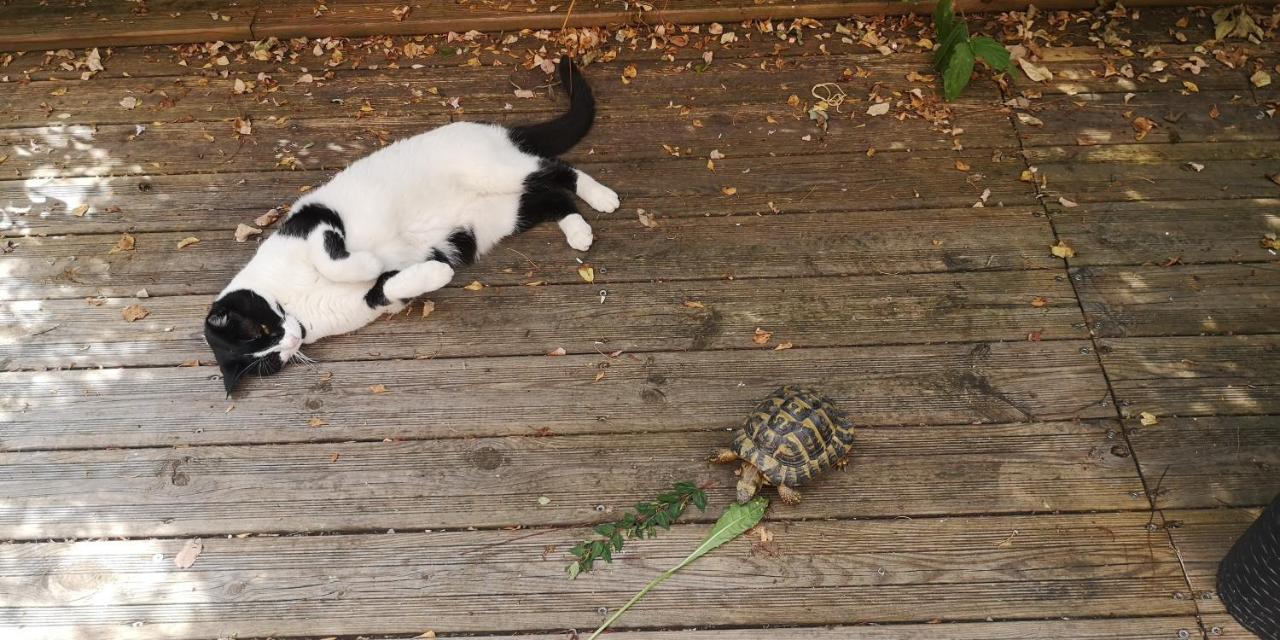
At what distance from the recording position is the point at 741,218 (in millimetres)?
3121

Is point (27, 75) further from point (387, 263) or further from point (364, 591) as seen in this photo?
point (364, 591)

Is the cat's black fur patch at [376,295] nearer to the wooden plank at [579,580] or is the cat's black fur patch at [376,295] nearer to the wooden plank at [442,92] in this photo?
the wooden plank at [579,580]

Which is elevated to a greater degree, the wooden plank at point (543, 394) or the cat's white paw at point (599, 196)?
the cat's white paw at point (599, 196)

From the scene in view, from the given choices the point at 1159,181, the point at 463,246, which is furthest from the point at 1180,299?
the point at 463,246

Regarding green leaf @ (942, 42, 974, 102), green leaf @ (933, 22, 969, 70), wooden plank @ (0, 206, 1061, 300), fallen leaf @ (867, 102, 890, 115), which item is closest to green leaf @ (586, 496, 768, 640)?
wooden plank @ (0, 206, 1061, 300)

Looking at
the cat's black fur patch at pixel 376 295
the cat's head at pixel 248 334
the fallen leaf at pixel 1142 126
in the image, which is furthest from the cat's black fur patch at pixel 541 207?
the fallen leaf at pixel 1142 126

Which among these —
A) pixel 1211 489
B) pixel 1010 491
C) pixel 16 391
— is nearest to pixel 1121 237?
pixel 1211 489

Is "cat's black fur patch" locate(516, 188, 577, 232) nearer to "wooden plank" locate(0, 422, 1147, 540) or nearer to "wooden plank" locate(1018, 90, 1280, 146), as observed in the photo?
"wooden plank" locate(0, 422, 1147, 540)

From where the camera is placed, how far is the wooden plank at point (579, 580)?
2.21 meters

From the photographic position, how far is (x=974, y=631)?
216cm

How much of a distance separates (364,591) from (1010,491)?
6.60 ft

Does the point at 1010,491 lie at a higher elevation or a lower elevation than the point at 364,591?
higher

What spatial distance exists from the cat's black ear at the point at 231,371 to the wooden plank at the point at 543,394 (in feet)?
0.28

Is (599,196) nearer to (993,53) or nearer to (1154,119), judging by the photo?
(993,53)
